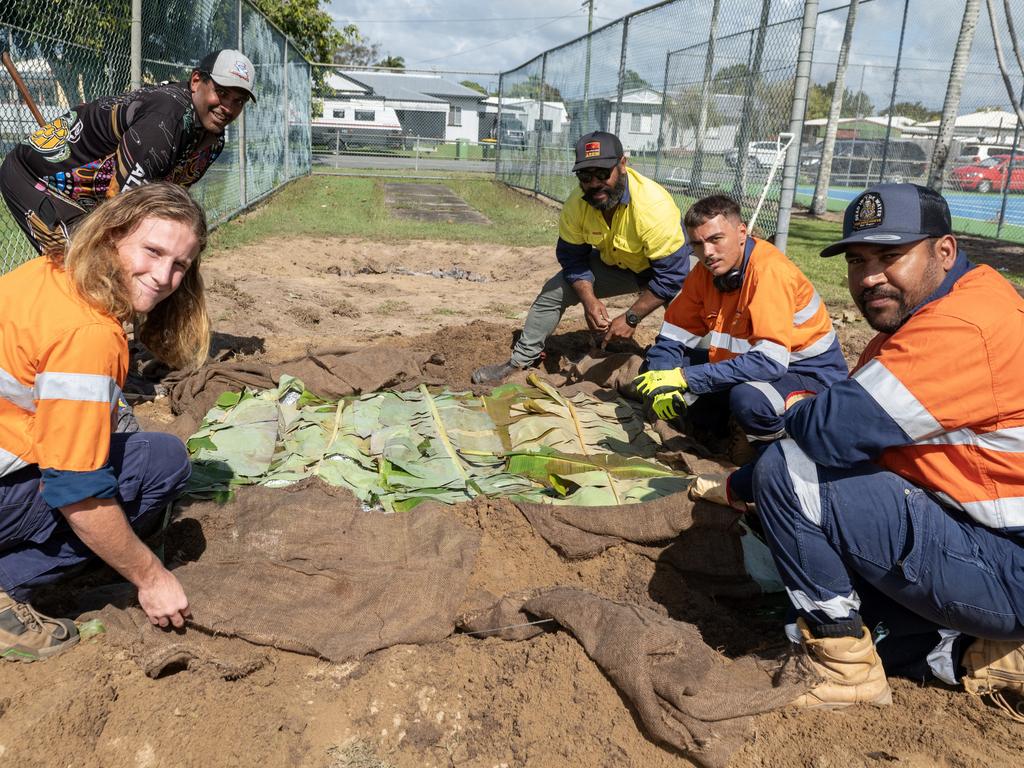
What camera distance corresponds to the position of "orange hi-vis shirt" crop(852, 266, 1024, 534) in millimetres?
1915

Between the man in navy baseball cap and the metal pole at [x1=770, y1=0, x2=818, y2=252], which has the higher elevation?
the metal pole at [x1=770, y1=0, x2=818, y2=252]

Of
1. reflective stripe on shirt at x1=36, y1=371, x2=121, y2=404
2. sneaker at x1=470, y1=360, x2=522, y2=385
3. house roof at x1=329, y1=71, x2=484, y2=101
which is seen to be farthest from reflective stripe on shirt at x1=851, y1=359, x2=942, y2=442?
house roof at x1=329, y1=71, x2=484, y2=101

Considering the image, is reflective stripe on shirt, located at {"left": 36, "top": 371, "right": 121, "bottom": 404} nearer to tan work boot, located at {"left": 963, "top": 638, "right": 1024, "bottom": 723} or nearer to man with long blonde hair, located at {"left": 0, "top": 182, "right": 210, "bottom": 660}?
man with long blonde hair, located at {"left": 0, "top": 182, "right": 210, "bottom": 660}

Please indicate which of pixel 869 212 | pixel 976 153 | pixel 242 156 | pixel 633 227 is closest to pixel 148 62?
pixel 242 156

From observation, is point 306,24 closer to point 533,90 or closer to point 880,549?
point 533,90

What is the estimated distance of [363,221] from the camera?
42.0 feet

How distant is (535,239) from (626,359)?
23.4 feet

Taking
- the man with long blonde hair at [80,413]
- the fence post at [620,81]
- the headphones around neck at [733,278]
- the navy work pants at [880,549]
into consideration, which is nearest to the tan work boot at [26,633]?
the man with long blonde hair at [80,413]

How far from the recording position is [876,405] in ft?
6.54

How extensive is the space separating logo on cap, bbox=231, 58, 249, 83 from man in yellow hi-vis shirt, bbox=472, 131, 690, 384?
6.07ft

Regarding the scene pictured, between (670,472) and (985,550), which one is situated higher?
(985,550)

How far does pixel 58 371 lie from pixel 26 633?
2.74 ft

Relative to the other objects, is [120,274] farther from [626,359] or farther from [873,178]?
[873,178]

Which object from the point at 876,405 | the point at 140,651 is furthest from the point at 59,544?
the point at 876,405
